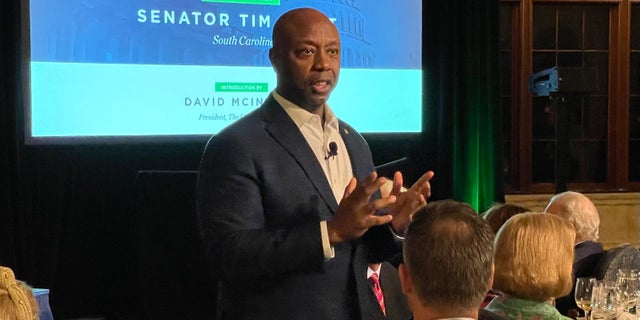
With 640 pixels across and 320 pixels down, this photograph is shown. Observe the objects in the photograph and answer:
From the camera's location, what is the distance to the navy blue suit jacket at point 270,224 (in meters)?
1.50

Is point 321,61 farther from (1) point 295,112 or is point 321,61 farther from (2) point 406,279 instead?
(2) point 406,279

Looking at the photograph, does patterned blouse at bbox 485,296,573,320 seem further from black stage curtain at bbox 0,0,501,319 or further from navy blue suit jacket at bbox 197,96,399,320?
black stage curtain at bbox 0,0,501,319

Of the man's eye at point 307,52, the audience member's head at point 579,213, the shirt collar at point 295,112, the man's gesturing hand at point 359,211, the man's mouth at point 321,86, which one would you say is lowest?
the audience member's head at point 579,213

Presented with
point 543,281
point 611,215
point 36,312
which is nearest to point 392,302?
point 543,281

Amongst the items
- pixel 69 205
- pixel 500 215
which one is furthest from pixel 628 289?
pixel 69 205

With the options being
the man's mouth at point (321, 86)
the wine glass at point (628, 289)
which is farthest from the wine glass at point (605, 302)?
the man's mouth at point (321, 86)

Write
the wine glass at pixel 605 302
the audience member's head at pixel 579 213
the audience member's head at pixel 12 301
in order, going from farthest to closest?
the audience member's head at pixel 579 213, the wine glass at pixel 605 302, the audience member's head at pixel 12 301

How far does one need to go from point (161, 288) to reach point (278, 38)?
2257mm

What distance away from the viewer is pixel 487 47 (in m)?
5.19

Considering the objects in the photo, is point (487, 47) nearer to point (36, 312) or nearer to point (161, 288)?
point (161, 288)

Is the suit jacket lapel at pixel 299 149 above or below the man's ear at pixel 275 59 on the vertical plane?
below

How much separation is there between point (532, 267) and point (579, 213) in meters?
1.35

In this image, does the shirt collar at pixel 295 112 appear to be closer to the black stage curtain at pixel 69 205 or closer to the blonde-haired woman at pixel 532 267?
the blonde-haired woman at pixel 532 267

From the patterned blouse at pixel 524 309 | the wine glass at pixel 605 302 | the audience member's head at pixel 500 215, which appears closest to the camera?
the patterned blouse at pixel 524 309
